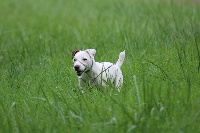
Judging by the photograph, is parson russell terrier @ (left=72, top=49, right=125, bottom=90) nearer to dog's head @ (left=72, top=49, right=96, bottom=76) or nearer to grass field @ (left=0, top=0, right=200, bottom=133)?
dog's head @ (left=72, top=49, right=96, bottom=76)

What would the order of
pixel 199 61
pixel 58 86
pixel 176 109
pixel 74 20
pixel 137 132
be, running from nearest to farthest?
pixel 137 132, pixel 176 109, pixel 199 61, pixel 58 86, pixel 74 20

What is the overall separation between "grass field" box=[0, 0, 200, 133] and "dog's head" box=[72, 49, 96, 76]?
24cm

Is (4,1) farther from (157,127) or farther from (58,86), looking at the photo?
(157,127)

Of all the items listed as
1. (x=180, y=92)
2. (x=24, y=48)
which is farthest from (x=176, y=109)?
(x=24, y=48)

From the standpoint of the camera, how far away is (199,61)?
4.54 meters

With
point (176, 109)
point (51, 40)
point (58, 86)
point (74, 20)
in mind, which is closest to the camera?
point (176, 109)

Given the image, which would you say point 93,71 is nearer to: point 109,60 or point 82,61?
point 82,61

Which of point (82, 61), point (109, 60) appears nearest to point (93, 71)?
point (82, 61)

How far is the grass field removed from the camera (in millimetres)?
3689

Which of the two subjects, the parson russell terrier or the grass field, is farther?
the parson russell terrier

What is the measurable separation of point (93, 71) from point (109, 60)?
→ 3.81ft

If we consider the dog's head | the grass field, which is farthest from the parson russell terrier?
the grass field

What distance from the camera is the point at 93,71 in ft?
15.2

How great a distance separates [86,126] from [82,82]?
1.14 meters
